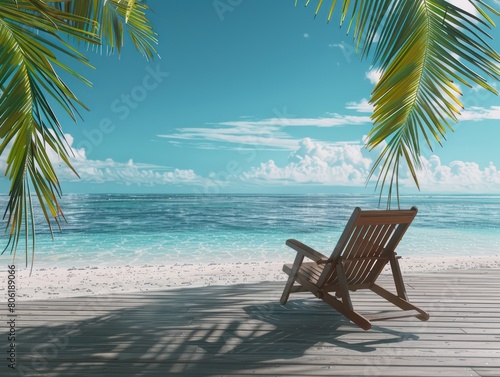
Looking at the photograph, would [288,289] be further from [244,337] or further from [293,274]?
[244,337]

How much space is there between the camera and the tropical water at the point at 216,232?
1318 centimetres

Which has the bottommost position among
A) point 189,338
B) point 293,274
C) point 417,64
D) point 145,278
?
point 145,278

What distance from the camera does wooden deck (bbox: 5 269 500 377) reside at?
8.39 feet

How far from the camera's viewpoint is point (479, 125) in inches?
1452

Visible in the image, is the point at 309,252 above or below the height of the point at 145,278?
above

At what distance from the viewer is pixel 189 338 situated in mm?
3021

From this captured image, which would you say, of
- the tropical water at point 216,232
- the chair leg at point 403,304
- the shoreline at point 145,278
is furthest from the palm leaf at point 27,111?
the tropical water at point 216,232

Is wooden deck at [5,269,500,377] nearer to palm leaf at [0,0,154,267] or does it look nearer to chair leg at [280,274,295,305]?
chair leg at [280,274,295,305]

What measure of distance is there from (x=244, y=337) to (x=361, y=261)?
1.04 metres

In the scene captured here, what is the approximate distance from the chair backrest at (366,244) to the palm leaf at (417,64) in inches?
10.1

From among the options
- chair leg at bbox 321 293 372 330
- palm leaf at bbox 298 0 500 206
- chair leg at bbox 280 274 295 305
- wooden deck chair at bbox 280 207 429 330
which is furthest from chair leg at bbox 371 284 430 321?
palm leaf at bbox 298 0 500 206

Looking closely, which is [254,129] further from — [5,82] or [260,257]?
[5,82]

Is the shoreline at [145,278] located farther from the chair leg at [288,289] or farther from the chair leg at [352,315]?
the chair leg at [352,315]

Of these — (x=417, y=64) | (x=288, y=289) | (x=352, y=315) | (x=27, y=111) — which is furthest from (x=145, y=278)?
(x=417, y=64)
